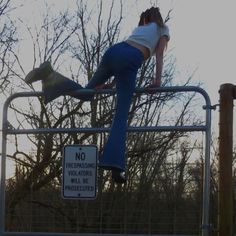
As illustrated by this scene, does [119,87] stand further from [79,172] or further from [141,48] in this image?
[79,172]

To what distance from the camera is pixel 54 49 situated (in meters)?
16.6

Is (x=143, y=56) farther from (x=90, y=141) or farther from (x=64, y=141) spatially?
(x=64, y=141)

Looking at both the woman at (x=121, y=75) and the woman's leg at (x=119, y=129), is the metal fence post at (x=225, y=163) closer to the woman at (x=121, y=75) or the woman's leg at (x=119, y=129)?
the woman at (x=121, y=75)

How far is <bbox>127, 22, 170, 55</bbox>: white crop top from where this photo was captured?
4.78 meters

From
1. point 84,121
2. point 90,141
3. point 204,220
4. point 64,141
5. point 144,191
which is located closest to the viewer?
point 204,220

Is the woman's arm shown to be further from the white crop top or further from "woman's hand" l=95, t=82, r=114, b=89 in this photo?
"woman's hand" l=95, t=82, r=114, b=89

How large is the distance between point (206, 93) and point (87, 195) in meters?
1.18

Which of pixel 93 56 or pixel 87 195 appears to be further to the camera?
pixel 93 56

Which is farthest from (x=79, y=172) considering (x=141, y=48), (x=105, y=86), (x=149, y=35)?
(x=149, y=35)

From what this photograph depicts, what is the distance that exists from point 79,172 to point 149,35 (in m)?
1.17

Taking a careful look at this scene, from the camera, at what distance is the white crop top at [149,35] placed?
478cm

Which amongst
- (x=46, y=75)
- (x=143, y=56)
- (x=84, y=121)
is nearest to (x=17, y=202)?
(x=46, y=75)

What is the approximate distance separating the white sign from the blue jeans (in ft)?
0.98

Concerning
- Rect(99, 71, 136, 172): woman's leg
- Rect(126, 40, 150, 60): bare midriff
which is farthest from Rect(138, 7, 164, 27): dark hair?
Rect(99, 71, 136, 172): woman's leg
